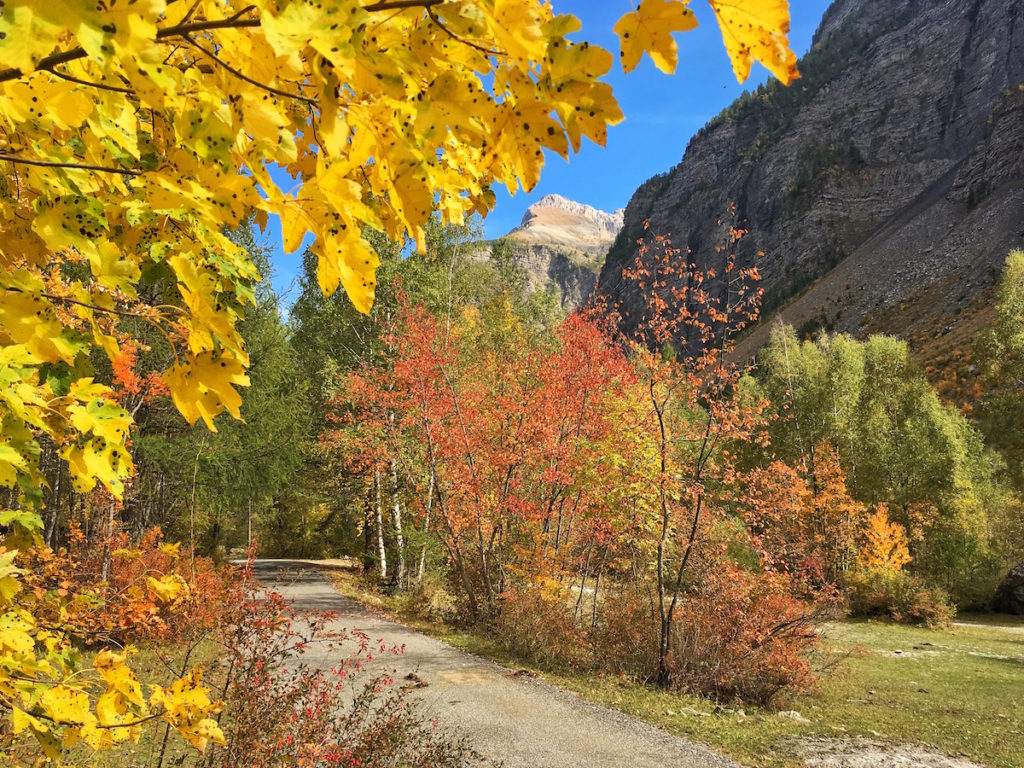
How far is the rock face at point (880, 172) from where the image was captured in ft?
146

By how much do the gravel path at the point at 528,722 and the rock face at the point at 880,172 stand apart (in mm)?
45077

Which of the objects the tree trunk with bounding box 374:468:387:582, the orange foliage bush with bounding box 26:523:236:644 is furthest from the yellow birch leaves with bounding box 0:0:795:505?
the tree trunk with bounding box 374:468:387:582

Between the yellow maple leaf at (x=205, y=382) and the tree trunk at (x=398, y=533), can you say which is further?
the tree trunk at (x=398, y=533)

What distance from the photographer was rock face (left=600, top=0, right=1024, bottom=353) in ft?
146

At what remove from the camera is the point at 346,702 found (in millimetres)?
5742

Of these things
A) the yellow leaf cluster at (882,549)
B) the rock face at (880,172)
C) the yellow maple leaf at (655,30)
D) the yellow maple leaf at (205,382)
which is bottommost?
the yellow leaf cluster at (882,549)

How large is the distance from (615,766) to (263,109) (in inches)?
219

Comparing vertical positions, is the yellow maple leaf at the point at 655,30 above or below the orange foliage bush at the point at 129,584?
above

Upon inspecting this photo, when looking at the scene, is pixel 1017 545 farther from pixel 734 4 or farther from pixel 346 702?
pixel 734 4

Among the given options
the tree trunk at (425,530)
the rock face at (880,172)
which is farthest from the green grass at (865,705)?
the rock face at (880,172)

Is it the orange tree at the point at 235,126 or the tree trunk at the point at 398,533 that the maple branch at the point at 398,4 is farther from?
the tree trunk at the point at 398,533

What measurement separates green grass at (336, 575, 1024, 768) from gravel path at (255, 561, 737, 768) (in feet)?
1.26

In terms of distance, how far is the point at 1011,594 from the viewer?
1747cm

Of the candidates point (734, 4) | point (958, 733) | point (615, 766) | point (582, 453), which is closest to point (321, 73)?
point (734, 4)
